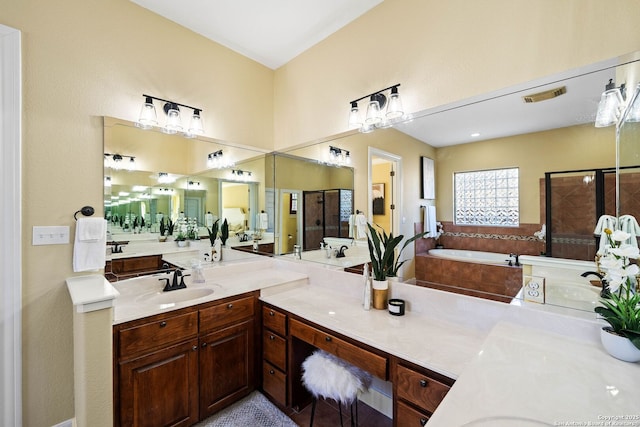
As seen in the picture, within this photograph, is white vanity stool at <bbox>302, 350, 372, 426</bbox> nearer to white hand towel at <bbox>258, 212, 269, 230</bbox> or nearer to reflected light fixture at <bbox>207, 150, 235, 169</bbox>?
white hand towel at <bbox>258, 212, 269, 230</bbox>

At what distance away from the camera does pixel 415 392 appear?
1.25 metres

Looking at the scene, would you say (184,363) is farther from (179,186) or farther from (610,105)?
(610,105)

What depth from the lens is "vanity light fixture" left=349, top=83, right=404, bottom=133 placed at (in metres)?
1.89

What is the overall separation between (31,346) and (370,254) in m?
2.14

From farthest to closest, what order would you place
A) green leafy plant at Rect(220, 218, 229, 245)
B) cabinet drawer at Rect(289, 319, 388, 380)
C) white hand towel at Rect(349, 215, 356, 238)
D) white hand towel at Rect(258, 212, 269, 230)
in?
white hand towel at Rect(258, 212, 269, 230)
green leafy plant at Rect(220, 218, 229, 245)
white hand towel at Rect(349, 215, 356, 238)
cabinet drawer at Rect(289, 319, 388, 380)

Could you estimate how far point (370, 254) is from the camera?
1.92 meters

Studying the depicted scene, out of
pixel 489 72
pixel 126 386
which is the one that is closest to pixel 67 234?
pixel 126 386

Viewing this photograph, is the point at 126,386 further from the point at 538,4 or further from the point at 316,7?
the point at 538,4

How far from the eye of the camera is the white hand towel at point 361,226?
7.05ft

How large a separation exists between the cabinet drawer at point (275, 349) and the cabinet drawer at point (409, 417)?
882mm

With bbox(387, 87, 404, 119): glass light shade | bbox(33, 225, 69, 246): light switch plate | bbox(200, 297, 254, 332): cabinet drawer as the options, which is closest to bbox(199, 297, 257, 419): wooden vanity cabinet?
bbox(200, 297, 254, 332): cabinet drawer

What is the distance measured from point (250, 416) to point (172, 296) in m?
1.02

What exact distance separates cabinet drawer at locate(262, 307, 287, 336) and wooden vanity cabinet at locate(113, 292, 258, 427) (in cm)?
10

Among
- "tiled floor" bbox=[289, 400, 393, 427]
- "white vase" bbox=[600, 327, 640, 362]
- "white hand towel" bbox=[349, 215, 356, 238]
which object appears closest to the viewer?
"white vase" bbox=[600, 327, 640, 362]
